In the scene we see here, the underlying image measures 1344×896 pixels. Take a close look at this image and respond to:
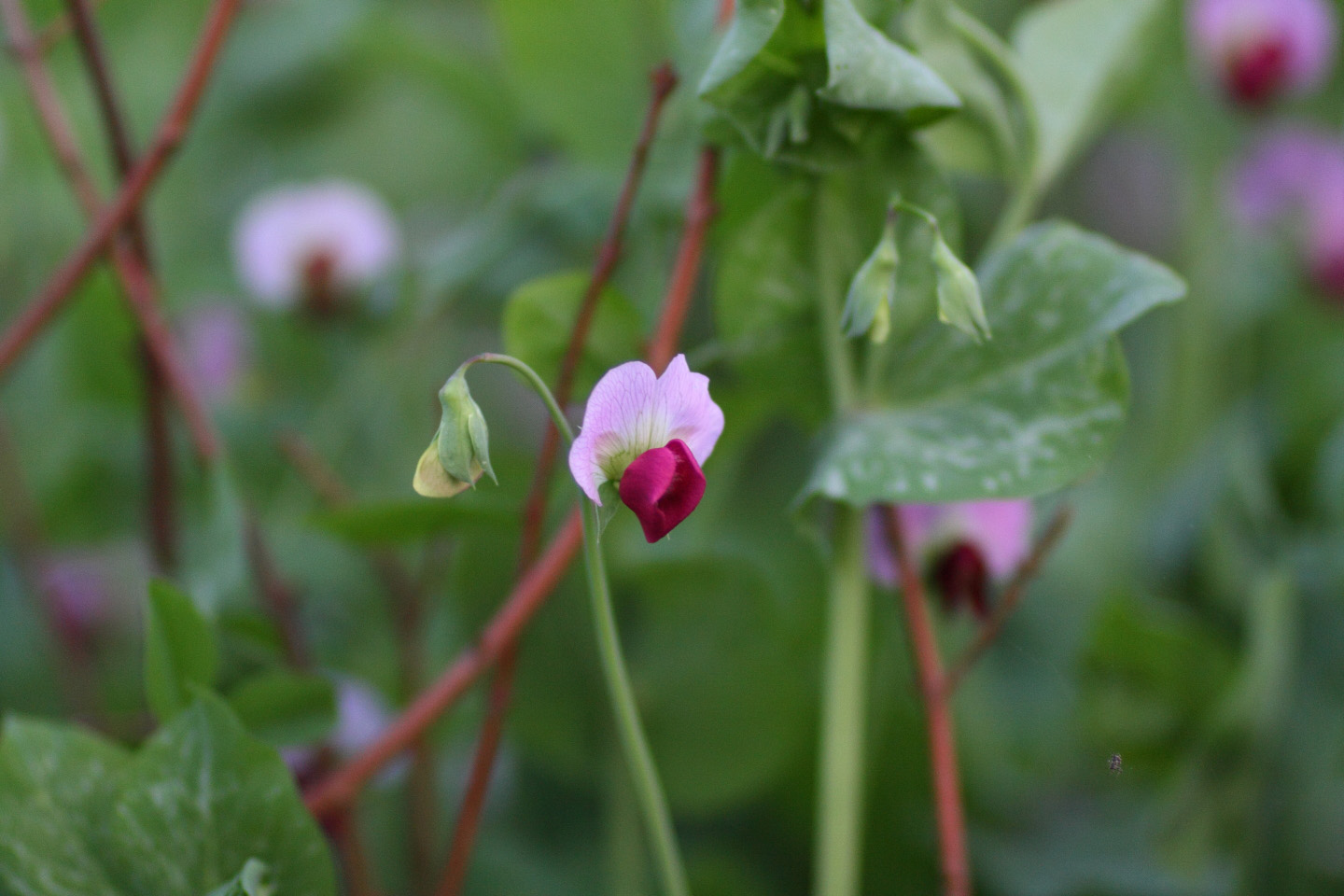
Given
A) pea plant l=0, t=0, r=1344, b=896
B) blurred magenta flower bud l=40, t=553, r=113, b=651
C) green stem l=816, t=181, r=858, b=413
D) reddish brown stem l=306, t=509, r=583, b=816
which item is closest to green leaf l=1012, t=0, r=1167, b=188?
pea plant l=0, t=0, r=1344, b=896

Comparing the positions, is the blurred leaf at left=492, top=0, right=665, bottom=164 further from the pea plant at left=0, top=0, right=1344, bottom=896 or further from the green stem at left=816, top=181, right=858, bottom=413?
the green stem at left=816, top=181, right=858, bottom=413

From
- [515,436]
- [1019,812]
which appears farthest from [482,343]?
[1019,812]

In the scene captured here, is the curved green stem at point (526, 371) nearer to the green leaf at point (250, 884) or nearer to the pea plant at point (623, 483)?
the pea plant at point (623, 483)

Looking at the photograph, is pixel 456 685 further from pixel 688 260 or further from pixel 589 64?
pixel 589 64

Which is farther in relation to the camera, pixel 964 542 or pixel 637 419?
pixel 964 542

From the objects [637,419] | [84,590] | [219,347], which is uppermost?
[637,419]

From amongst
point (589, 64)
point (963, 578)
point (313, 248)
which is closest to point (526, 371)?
point (963, 578)

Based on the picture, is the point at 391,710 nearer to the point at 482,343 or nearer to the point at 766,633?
the point at 766,633
